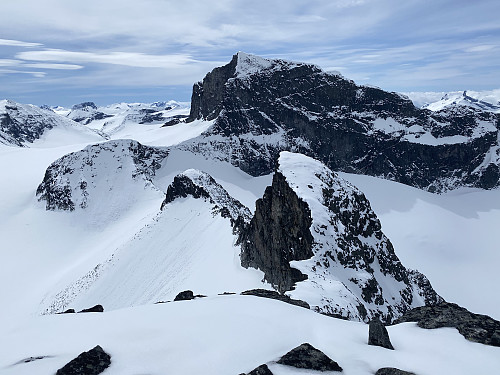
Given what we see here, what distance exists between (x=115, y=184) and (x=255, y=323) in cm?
6596

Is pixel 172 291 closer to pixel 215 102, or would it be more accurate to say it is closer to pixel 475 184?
pixel 215 102

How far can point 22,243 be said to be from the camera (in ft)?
188

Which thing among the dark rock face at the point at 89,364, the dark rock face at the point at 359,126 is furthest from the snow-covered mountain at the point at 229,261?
the dark rock face at the point at 359,126

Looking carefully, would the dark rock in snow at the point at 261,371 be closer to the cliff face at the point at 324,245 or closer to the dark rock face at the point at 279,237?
the cliff face at the point at 324,245

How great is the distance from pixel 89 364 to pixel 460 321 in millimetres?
13195

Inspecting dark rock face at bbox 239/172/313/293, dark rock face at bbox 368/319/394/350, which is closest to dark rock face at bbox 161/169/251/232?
dark rock face at bbox 239/172/313/293

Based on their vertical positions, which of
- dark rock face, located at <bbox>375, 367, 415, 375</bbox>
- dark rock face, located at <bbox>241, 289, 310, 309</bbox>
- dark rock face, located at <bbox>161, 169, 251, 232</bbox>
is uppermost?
dark rock face, located at <bbox>375, 367, 415, 375</bbox>

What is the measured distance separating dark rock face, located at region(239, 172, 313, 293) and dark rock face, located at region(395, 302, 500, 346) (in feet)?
34.0

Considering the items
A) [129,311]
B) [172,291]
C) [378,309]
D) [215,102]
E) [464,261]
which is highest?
[215,102]

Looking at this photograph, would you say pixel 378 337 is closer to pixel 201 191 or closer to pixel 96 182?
pixel 201 191

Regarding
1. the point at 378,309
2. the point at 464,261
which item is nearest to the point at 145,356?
the point at 378,309

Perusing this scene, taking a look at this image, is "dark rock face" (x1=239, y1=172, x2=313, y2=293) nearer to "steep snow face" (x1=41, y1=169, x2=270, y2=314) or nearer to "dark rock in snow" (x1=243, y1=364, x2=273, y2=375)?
"steep snow face" (x1=41, y1=169, x2=270, y2=314)

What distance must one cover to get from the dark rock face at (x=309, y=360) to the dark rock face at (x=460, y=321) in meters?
5.80

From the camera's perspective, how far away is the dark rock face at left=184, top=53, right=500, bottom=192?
153000 millimetres
